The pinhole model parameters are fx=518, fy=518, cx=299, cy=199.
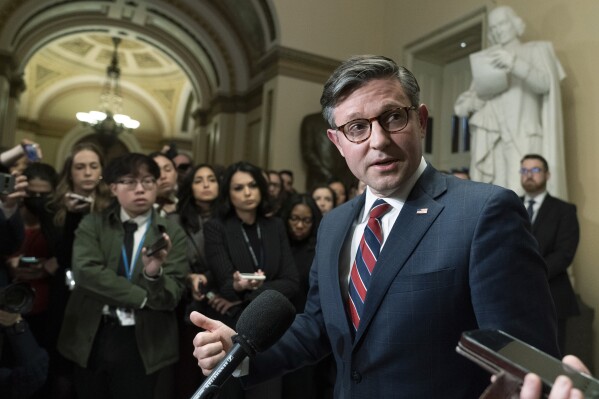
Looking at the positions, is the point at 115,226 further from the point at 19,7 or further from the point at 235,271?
the point at 19,7

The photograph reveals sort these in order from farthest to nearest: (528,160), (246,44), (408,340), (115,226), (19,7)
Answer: (246,44) → (19,7) → (528,160) → (115,226) → (408,340)

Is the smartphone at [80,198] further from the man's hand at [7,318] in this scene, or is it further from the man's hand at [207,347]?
the man's hand at [207,347]

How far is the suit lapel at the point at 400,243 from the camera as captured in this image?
1228 mm

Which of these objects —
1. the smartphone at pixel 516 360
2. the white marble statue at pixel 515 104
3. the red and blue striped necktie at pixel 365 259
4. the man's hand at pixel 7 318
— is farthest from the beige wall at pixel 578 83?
the smartphone at pixel 516 360

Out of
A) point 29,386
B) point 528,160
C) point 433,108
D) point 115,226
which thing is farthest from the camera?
point 433,108

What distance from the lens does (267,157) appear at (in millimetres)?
8273

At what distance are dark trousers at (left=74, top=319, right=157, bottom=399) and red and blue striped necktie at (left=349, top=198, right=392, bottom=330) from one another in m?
1.57

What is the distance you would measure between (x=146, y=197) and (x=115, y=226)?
0.71 feet

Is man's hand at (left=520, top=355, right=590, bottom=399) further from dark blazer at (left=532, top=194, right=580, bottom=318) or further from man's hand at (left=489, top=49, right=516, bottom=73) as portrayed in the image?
man's hand at (left=489, top=49, right=516, bottom=73)

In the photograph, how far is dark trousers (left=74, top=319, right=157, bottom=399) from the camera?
97.3 inches

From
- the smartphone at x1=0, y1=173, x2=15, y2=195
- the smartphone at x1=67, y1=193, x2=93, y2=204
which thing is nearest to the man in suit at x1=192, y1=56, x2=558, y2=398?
the smartphone at x1=0, y1=173, x2=15, y2=195

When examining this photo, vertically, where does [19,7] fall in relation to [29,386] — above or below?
above

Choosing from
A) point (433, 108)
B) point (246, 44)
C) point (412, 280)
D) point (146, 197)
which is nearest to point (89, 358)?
point (146, 197)

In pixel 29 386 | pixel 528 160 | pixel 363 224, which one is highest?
pixel 528 160
